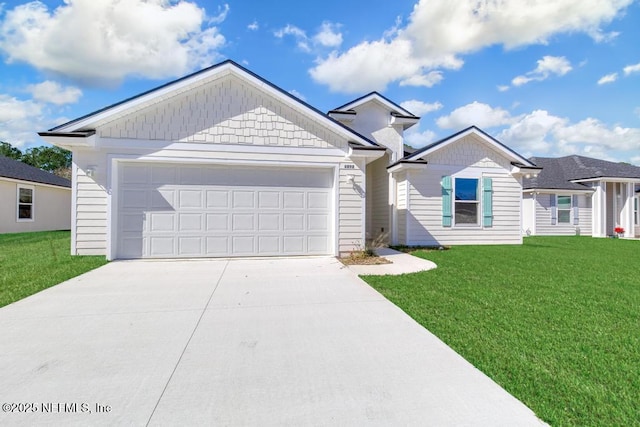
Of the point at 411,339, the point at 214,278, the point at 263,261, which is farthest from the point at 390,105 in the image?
the point at 411,339

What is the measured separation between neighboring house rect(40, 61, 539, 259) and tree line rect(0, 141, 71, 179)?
132 ft

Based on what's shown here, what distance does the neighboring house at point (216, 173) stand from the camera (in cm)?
742

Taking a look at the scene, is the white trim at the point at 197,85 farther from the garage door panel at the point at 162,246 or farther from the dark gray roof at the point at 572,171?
the dark gray roof at the point at 572,171

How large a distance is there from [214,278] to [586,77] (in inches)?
602

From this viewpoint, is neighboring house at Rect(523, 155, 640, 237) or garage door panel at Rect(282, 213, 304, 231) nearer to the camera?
garage door panel at Rect(282, 213, 304, 231)

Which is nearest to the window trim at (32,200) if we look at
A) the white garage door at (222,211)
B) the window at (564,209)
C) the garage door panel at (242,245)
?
the white garage door at (222,211)

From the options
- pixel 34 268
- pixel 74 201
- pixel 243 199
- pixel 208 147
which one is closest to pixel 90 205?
pixel 74 201

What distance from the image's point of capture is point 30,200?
1558cm

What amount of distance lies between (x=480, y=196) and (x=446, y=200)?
144 cm

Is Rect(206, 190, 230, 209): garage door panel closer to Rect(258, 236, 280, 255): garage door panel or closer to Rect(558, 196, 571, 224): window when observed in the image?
Rect(258, 236, 280, 255): garage door panel

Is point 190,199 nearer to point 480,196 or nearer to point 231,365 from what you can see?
point 231,365

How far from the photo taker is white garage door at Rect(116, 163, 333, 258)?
297 inches

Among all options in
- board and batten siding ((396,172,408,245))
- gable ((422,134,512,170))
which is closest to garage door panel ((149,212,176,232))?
board and batten siding ((396,172,408,245))

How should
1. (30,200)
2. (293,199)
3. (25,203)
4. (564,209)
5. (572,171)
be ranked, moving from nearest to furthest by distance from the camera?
(293,199)
(25,203)
(30,200)
(564,209)
(572,171)
